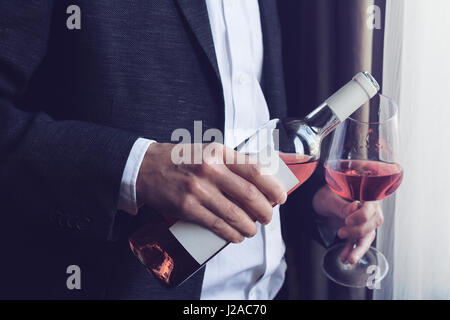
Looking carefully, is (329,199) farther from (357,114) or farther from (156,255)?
(156,255)

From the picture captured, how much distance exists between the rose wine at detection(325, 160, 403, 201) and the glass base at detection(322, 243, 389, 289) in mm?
197

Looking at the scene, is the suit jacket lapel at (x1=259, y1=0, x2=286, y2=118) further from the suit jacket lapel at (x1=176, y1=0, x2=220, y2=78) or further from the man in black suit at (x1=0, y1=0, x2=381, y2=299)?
the suit jacket lapel at (x1=176, y1=0, x2=220, y2=78)

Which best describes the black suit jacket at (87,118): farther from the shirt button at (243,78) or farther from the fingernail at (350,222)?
the fingernail at (350,222)

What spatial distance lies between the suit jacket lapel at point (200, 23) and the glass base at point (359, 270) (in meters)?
0.49

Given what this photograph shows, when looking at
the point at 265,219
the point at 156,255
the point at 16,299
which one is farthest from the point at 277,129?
the point at 16,299

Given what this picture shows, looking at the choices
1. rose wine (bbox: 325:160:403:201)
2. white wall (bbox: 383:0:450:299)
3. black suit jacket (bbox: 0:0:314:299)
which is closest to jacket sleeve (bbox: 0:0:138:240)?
black suit jacket (bbox: 0:0:314:299)

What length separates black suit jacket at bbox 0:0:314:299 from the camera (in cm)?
58

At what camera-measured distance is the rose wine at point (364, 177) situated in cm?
69

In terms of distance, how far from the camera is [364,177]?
687mm

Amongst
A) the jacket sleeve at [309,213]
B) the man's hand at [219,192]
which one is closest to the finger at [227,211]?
the man's hand at [219,192]

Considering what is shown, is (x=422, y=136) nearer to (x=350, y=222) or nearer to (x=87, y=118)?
(x=350, y=222)

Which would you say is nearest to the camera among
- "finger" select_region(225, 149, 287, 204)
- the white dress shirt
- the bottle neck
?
"finger" select_region(225, 149, 287, 204)

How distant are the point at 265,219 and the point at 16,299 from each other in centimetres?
57
